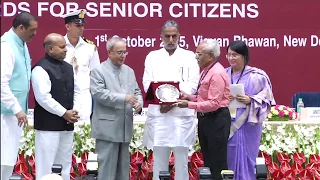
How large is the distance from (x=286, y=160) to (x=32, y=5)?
11.1 feet

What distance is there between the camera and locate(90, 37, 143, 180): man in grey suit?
273 inches

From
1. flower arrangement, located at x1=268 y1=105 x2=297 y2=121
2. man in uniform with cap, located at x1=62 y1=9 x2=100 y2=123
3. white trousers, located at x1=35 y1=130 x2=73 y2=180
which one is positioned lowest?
white trousers, located at x1=35 y1=130 x2=73 y2=180

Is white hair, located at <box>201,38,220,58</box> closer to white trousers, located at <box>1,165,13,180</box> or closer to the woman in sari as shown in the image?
the woman in sari

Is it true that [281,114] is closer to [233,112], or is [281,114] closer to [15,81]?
[233,112]

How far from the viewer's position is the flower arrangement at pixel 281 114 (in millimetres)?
8570

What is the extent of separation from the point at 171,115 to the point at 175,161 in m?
0.41

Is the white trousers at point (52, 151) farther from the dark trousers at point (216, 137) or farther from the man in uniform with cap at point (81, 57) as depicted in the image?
the dark trousers at point (216, 137)

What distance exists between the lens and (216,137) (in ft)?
22.3

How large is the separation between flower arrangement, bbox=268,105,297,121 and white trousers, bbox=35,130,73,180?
2.52m

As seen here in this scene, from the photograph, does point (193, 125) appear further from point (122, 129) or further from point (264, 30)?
point (264, 30)

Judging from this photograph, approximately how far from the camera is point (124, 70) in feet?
23.2

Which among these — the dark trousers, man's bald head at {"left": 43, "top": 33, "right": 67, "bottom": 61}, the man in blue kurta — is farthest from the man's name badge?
the man in blue kurta

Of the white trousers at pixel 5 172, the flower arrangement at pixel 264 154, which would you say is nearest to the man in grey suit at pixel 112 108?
the flower arrangement at pixel 264 154

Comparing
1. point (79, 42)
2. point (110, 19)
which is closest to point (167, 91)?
point (79, 42)
